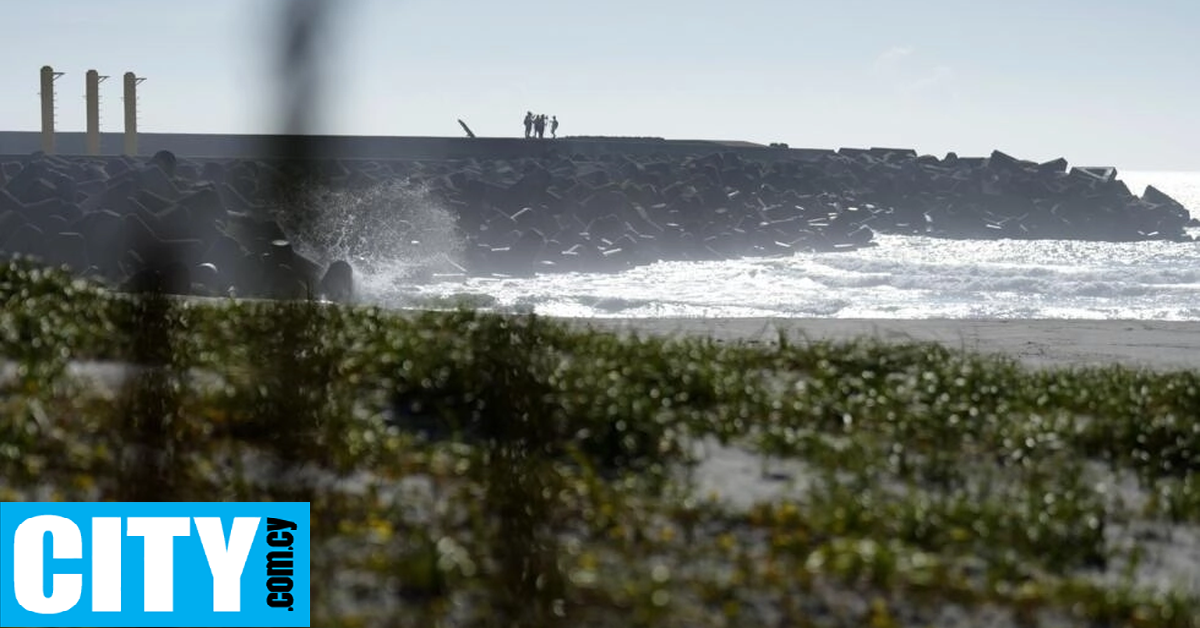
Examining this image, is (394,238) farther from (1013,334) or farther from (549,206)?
(1013,334)

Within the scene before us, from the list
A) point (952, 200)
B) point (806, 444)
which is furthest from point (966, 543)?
point (952, 200)

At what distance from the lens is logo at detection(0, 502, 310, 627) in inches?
93.7

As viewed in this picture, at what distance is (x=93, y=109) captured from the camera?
30.3m

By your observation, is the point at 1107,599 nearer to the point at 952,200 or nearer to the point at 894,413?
the point at 894,413

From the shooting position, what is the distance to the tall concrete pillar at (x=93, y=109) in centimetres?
2806

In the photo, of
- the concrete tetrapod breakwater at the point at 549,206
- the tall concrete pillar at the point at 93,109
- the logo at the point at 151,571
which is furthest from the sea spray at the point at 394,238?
the logo at the point at 151,571

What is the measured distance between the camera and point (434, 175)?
32.3 metres

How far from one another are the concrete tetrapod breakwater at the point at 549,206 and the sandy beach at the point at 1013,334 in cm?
245

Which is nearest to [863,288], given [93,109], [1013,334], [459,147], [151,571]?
[1013,334]

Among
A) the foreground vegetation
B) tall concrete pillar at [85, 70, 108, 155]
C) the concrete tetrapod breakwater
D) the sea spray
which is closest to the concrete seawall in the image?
the concrete tetrapod breakwater

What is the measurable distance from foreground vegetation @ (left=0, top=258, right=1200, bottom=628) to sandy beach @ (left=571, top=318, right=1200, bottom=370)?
185 cm

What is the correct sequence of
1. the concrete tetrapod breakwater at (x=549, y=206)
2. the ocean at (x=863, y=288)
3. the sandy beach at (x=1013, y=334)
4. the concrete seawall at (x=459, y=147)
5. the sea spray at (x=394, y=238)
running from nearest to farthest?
1. the sandy beach at (x=1013, y=334)
2. the concrete tetrapod breakwater at (x=549, y=206)
3. the ocean at (x=863, y=288)
4. the sea spray at (x=394, y=238)
5. the concrete seawall at (x=459, y=147)

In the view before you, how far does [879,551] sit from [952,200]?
39143 mm

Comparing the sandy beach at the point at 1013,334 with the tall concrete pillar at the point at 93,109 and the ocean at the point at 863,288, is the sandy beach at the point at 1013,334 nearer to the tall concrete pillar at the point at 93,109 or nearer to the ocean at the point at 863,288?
the ocean at the point at 863,288
